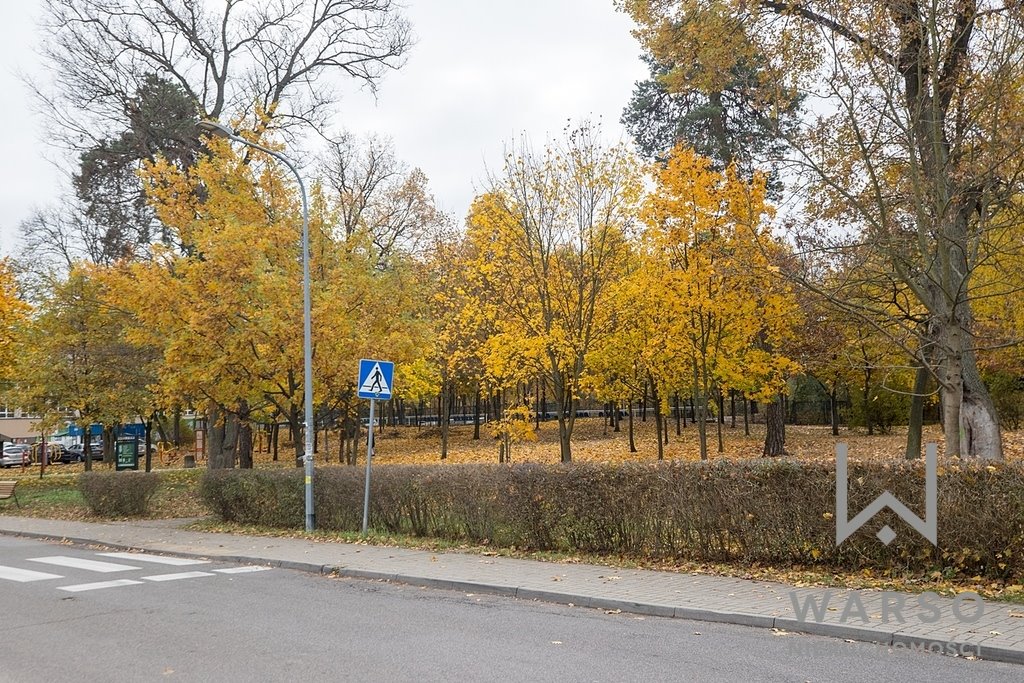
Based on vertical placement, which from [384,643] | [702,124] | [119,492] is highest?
[702,124]

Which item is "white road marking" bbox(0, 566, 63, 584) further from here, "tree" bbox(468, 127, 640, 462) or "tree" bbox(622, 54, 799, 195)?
"tree" bbox(622, 54, 799, 195)

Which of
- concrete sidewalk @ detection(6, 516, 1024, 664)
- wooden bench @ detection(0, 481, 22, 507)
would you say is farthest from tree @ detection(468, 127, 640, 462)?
wooden bench @ detection(0, 481, 22, 507)

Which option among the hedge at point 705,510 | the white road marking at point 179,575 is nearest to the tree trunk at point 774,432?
the hedge at point 705,510

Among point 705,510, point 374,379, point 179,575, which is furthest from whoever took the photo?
point 374,379

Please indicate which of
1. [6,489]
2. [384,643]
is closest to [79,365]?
[6,489]

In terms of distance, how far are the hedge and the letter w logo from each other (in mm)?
65

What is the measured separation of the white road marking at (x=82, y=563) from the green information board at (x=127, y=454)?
18.8 m

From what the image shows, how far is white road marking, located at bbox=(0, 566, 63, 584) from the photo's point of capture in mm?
11766

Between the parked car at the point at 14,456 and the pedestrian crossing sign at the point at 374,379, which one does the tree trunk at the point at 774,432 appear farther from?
the parked car at the point at 14,456

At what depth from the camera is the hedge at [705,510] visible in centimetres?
857

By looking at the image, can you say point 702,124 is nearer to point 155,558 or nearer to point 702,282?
point 702,282

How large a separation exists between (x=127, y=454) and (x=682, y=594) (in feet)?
94.8

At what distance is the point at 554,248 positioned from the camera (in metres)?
21.0

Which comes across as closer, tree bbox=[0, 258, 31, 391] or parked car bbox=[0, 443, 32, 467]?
tree bbox=[0, 258, 31, 391]
